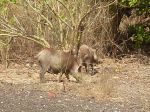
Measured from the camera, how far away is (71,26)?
12.3 meters

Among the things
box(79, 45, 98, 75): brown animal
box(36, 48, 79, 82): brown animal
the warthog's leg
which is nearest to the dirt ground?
the warthog's leg

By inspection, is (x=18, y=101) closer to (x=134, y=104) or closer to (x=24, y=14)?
(x=134, y=104)

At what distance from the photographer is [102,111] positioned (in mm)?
8438

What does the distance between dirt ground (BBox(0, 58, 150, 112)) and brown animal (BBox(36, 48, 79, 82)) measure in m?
0.26

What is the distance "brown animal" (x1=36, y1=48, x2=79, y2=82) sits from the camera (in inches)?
420

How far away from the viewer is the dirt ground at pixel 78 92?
8.70 meters

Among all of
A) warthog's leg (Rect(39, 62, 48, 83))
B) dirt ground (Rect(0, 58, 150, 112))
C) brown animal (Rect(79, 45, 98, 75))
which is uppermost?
brown animal (Rect(79, 45, 98, 75))

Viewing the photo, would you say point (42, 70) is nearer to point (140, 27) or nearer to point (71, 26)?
point (71, 26)

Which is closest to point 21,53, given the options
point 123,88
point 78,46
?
point 78,46

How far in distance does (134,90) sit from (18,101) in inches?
100

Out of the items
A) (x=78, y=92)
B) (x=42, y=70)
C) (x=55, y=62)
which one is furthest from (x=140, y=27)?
(x=78, y=92)

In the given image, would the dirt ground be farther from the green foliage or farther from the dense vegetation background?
the green foliage

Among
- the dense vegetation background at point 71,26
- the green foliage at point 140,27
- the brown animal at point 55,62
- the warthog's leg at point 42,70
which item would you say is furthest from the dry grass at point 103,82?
the green foliage at point 140,27

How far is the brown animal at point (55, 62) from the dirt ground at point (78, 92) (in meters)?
0.26
